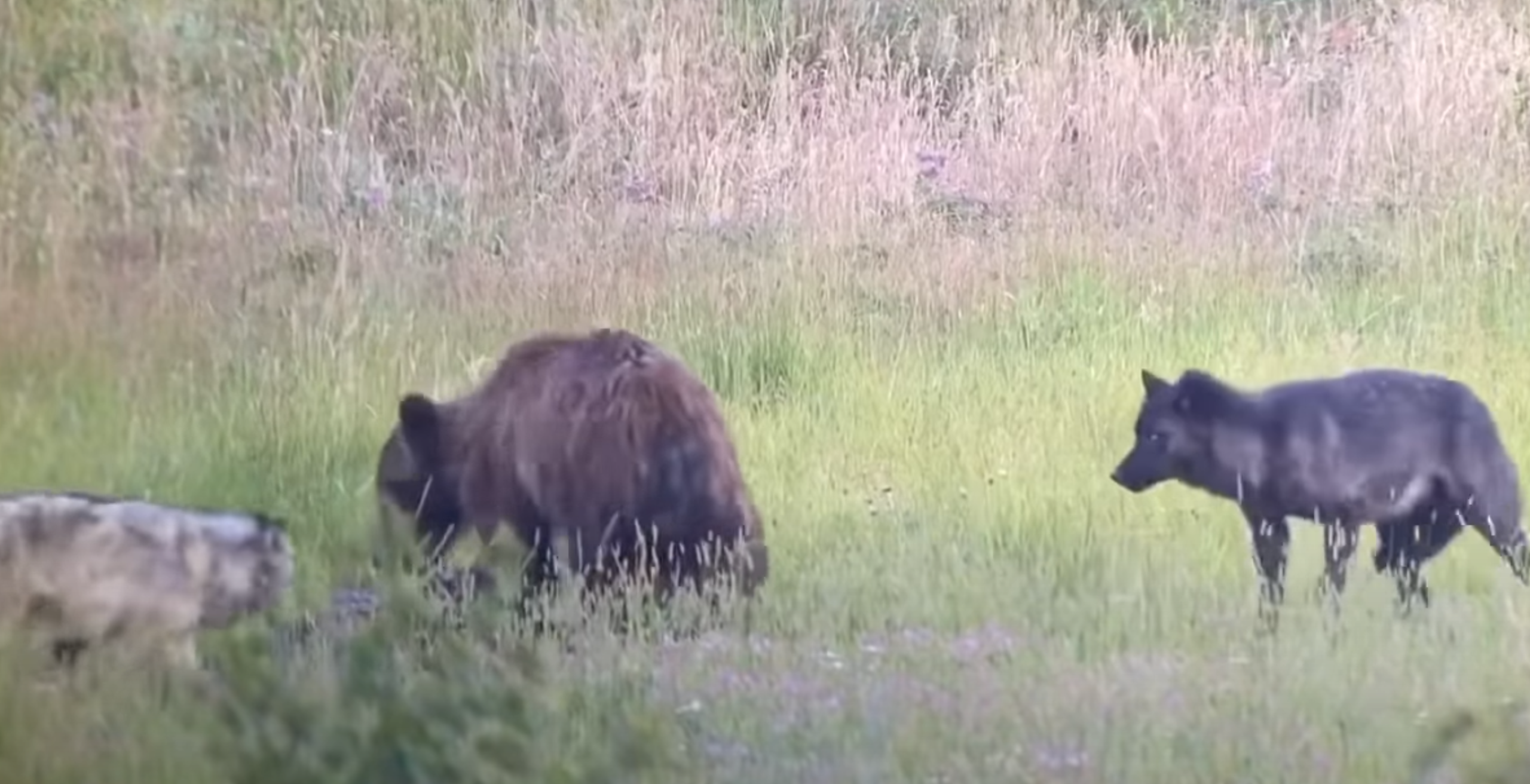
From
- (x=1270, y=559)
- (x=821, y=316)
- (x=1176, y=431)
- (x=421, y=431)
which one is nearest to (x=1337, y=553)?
(x=1270, y=559)

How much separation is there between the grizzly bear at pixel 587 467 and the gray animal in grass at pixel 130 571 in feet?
0.65

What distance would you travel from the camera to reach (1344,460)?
9.96ft

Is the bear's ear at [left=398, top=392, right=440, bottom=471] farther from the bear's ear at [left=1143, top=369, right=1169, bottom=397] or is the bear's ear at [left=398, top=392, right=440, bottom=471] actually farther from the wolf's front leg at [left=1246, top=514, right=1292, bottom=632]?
the wolf's front leg at [left=1246, top=514, right=1292, bottom=632]

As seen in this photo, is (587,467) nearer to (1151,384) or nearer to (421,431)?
(421,431)

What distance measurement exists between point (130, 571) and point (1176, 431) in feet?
4.45

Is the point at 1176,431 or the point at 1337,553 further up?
the point at 1176,431

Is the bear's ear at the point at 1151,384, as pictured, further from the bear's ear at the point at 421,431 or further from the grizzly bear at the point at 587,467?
the bear's ear at the point at 421,431

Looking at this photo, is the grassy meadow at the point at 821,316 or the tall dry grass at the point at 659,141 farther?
the tall dry grass at the point at 659,141

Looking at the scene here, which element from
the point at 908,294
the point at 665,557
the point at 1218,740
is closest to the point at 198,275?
the point at 665,557

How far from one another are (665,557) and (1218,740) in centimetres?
74

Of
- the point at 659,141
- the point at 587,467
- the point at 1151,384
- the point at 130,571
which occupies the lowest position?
the point at 130,571

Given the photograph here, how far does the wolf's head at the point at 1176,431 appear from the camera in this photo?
3020mm

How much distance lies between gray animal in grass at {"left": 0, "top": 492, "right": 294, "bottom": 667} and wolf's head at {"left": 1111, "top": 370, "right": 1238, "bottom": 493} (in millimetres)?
1108

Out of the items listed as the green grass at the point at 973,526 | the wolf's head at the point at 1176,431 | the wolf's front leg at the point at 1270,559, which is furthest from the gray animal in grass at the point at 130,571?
the wolf's front leg at the point at 1270,559
